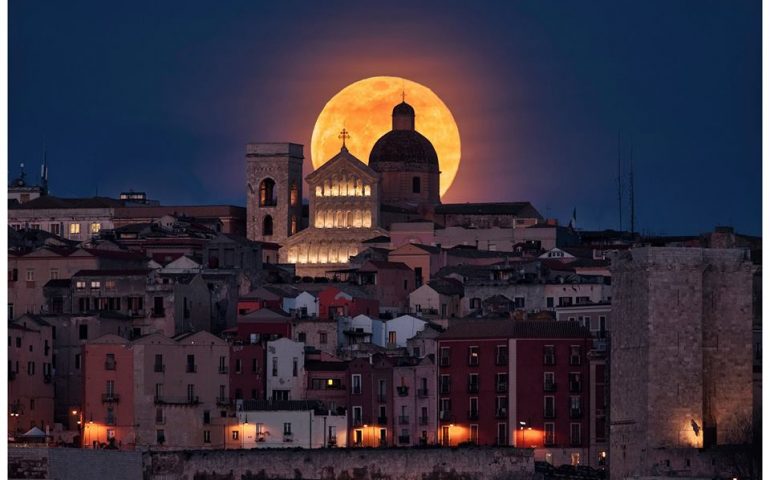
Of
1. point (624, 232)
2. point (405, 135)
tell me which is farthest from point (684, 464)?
point (405, 135)

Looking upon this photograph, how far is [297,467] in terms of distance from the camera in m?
67.1

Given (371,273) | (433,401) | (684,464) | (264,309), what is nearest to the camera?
(684,464)

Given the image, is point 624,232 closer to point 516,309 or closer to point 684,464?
point 516,309

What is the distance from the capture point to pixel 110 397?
236 feet

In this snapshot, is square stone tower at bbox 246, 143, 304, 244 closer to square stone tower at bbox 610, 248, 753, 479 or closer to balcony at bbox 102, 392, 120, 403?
balcony at bbox 102, 392, 120, 403

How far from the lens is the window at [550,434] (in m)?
70.2

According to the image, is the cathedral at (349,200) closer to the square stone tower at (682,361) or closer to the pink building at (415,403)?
the pink building at (415,403)

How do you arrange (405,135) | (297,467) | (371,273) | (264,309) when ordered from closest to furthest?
(297,467)
(264,309)
(371,273)
(405,135)

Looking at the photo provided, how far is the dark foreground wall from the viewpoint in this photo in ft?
219

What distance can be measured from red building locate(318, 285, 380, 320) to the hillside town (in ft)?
0.35

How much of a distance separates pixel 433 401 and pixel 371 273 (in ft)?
56.7

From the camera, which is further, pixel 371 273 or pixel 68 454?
pixel 371 273

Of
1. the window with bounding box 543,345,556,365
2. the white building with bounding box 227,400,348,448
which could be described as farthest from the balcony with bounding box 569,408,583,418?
the white building with bounding box 227,400,348,448

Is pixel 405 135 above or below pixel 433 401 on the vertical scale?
above
